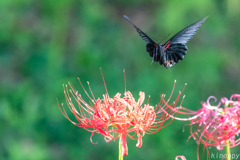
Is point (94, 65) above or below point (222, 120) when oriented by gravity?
above

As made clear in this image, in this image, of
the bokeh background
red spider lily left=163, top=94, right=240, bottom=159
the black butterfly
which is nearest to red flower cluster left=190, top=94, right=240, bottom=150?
red spider lily left=163, top=94, right=240, bottom=159

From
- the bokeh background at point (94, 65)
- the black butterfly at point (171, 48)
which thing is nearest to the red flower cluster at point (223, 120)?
the black butterfly at point (171, 48)

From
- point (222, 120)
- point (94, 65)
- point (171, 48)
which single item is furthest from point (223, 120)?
point (94, 65)

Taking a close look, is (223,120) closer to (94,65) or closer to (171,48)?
(171,48)

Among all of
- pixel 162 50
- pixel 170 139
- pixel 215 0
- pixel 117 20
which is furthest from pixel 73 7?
pixel 162 50

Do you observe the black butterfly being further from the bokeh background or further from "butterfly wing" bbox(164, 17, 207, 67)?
the bokeh background
